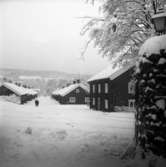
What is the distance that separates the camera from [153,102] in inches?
149

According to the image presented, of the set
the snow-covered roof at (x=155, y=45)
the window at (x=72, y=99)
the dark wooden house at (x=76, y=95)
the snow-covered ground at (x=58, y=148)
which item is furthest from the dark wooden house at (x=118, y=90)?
the snow-covered roof at (x=155, y=45)

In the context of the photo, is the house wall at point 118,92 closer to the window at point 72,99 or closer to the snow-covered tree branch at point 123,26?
the snow-covered tree branch at point 123,26

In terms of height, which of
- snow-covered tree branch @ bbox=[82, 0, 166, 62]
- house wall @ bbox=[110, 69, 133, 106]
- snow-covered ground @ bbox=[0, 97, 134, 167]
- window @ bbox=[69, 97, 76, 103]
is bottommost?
snow-covered ground @ bbox=[0, 97, 134, 167]

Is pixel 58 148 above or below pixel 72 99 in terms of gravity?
below

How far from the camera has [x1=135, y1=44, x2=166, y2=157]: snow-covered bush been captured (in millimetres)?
3699

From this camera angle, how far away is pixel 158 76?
3.74m

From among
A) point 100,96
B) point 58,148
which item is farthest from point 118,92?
point 58,148

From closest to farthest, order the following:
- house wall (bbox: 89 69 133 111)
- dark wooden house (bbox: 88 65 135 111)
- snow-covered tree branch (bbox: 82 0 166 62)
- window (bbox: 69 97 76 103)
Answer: snow-covered tree branch (bbox: 82 0 166 62) → dark wooden house (bbox: 88 65 135 111) → house wall (bbox: 89 69 133 111) → window (bbox: 69 97 76 103)

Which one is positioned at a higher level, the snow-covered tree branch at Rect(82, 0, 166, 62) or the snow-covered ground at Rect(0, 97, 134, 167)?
the snow-covered tree branch at Rect(82, 0, 166, 62)

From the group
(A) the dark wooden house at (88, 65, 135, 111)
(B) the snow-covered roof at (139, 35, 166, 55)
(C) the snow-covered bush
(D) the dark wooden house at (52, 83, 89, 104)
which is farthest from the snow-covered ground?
(D) the dark wooden house at (52, 83, 89, 104)

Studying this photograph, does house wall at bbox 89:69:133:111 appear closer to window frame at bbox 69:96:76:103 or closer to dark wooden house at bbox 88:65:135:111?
dark wooden house at bbox 88:65:135:111

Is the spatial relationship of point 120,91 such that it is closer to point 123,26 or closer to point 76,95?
point 123,26

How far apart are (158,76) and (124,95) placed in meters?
13.6

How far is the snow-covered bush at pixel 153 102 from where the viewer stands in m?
3.70
